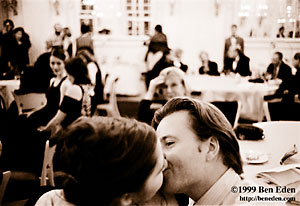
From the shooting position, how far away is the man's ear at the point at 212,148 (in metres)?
0.77

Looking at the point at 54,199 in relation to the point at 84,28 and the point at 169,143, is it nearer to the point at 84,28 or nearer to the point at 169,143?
the point at 169,143

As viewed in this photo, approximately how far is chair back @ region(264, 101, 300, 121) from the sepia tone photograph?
14 mm

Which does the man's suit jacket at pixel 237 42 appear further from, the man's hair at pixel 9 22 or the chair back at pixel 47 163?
the chair back at pixel 47 163

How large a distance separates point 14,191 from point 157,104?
54.3 inches

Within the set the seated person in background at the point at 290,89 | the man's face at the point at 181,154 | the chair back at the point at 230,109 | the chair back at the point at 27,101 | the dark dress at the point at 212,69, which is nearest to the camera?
the man's face at the point at 181,154

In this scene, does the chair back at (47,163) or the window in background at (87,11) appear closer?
the chair back at (47,163)

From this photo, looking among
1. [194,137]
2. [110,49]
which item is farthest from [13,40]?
[194,137]

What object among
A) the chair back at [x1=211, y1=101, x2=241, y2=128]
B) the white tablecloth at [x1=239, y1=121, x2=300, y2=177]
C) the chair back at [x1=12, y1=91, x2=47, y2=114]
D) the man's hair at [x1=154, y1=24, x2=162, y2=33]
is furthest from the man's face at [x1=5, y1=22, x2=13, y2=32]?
the white tablecloth at [x1=239, y1=121, x2=300, y2=177]

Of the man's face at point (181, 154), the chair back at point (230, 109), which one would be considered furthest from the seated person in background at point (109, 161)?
the chair back at point (230, 109)

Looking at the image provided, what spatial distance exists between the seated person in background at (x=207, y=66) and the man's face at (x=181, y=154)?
378 centimetres

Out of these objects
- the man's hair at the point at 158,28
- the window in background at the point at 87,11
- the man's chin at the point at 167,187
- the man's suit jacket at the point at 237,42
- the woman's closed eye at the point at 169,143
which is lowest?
the man's chin at the point at 167,187

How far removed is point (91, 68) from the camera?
3.32 m

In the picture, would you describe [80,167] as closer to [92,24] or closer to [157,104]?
[157,104]

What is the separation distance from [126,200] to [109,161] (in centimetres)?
10
